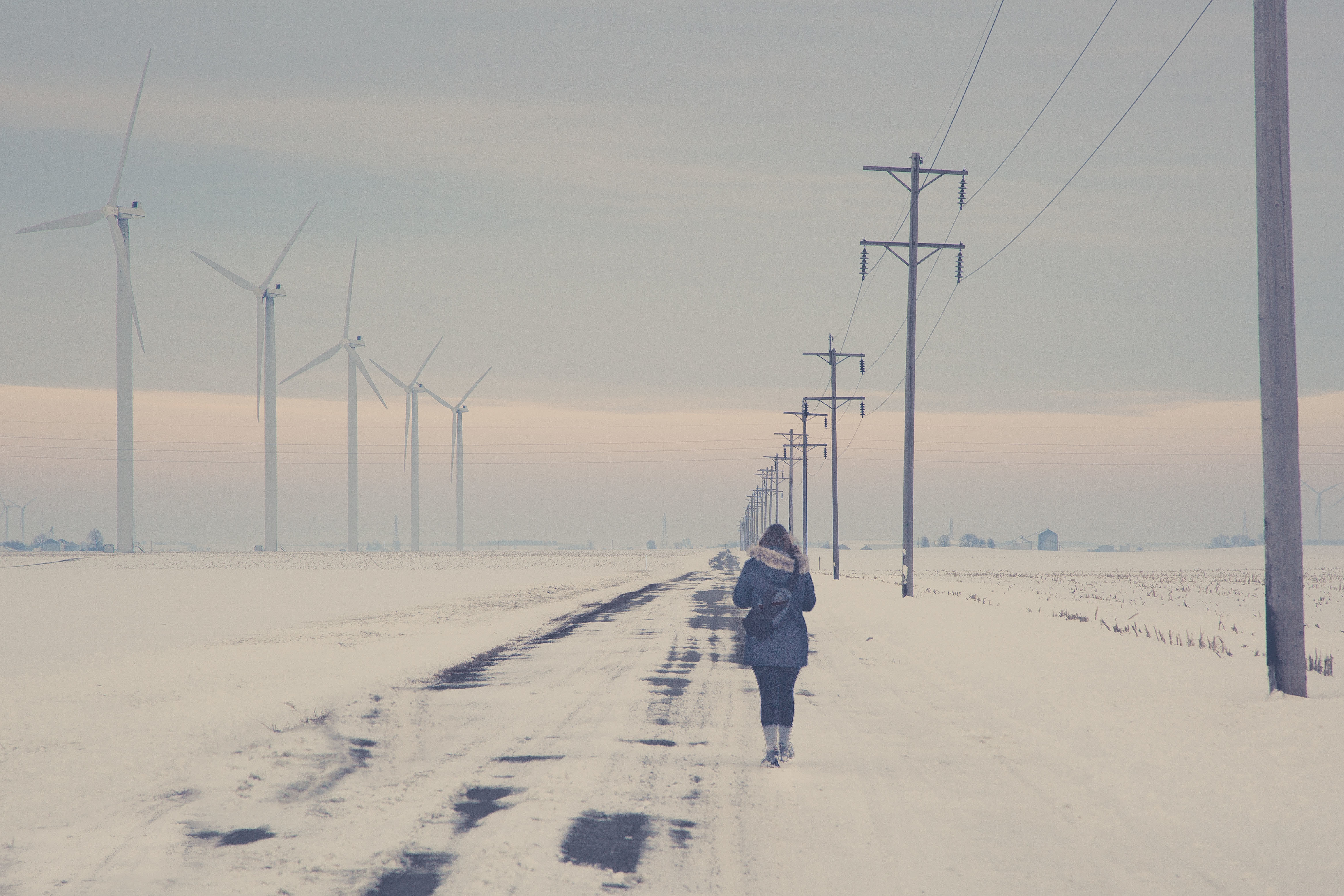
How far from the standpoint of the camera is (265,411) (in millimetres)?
89688

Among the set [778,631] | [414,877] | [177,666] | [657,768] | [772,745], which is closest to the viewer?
[414,877]

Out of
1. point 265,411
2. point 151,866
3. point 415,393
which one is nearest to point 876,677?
point 151,866

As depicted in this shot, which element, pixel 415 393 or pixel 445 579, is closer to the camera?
pixel 445 579

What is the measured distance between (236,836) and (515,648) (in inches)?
448

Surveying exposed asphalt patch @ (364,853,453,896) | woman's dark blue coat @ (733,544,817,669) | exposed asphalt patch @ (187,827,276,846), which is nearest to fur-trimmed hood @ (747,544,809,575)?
woman's dark blue coat @ (733,544,817,669)

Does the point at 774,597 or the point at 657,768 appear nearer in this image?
the point at 657,768

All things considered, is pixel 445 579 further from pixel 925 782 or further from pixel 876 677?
pixel 925 782

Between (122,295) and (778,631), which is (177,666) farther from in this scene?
(122,295)

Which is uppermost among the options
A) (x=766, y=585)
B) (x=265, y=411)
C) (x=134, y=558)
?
(x=265, y=411)

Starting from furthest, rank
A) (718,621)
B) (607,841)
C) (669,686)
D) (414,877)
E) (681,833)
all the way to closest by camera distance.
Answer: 1. (718,621)
2. (669,686)
3. (681,833)
4. (607,841)
5. (414,877)

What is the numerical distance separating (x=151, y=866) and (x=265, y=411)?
89.9 m

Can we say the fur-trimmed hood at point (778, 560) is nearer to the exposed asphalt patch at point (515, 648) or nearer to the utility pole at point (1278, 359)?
the utility pole at point (1278, 359)

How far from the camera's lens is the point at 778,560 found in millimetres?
8742

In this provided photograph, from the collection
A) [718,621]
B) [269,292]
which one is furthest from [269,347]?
[718,621]
